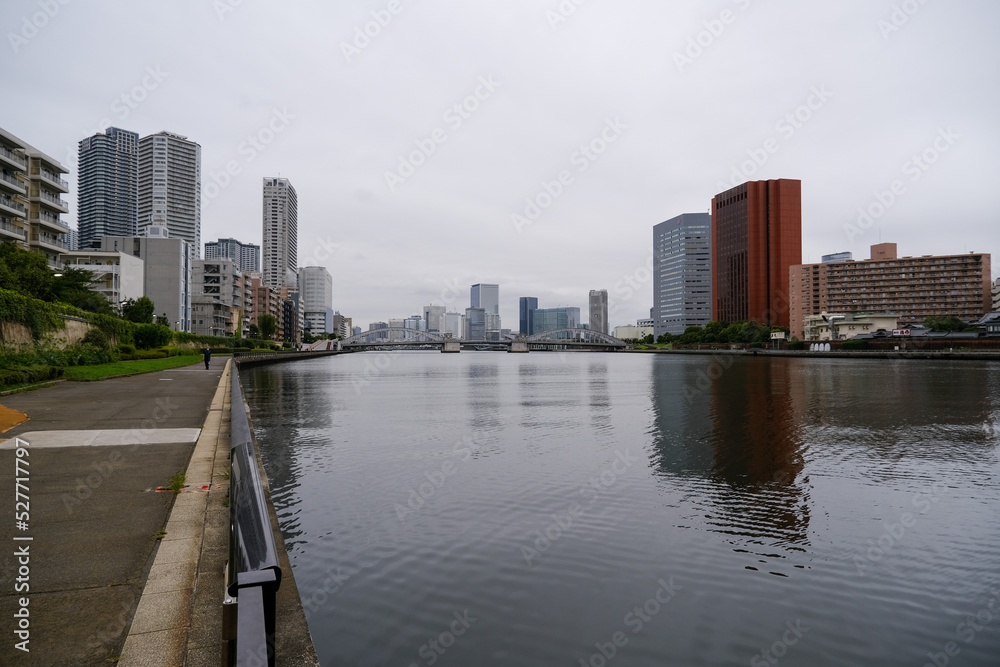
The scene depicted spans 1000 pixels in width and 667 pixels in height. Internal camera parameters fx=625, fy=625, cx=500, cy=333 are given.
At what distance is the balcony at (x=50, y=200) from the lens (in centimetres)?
6314

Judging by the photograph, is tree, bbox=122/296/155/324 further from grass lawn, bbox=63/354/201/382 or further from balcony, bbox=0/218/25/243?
grass lawn, bbox=63/354/201/382

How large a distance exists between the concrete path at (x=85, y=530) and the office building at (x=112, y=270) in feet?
289

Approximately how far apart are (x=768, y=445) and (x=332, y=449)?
38.9ft

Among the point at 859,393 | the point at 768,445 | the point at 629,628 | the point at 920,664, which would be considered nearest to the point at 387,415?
the point at 768,445

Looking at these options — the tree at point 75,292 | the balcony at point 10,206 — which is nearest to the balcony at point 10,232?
the balcony at point 10,206

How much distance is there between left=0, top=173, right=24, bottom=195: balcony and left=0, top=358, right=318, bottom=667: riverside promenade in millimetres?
59661

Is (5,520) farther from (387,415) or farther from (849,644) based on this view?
(387,415)

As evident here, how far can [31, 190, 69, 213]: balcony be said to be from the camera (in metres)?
63.1

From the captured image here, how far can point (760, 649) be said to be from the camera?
6348 mm

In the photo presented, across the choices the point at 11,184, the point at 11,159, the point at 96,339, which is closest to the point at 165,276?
the point at 11,159

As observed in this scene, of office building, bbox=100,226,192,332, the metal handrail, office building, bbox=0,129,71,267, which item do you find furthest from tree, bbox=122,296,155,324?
the metal handrail

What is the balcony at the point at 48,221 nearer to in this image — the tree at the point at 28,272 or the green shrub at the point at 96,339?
the tree at the point at 28,272

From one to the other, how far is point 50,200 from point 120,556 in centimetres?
7588

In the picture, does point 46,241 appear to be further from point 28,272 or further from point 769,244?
point 769,244
